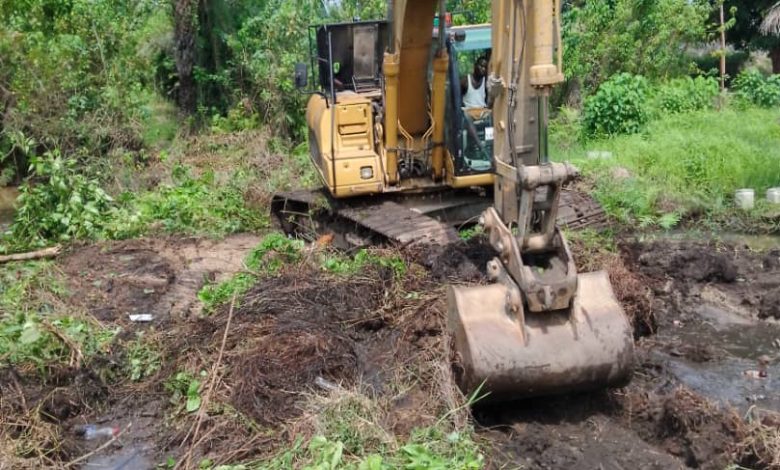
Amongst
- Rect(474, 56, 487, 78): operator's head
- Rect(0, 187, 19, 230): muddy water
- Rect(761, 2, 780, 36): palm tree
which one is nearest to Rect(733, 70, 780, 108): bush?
Rect(761, 2, 780, 36): palm tree

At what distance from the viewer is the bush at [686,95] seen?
1495 cm

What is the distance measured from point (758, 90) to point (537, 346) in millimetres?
13453

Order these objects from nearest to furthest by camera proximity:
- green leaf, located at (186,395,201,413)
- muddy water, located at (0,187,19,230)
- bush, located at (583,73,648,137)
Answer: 1. green leaf, located at (186,395,201,413)
2. muddy water, located at (0,187,19,230)
3. bush, located at (583,73,648,137)

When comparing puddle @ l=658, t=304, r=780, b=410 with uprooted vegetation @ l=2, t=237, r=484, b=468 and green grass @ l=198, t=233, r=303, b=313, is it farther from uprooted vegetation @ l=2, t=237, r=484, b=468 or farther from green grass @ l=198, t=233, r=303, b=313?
green grass @ l=198, t=233, r=303, b=313

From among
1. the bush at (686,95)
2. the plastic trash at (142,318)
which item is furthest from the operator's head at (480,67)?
the bush at (686,95)

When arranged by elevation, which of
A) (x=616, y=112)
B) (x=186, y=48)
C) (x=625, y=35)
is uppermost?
(x=186, y=48)

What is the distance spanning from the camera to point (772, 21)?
18906mm

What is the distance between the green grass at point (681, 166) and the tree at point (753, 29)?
7.90 meters

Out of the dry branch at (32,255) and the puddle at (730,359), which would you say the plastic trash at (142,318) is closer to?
the dry branch at (32,255)

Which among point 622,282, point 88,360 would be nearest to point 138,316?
point 88,360

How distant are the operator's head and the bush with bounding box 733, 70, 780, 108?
31.5ft

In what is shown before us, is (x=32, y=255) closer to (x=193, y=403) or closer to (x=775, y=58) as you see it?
(x=193, y=403)

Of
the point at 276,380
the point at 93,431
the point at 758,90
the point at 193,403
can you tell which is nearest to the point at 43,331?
the point at 93,431

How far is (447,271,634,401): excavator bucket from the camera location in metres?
4.61
